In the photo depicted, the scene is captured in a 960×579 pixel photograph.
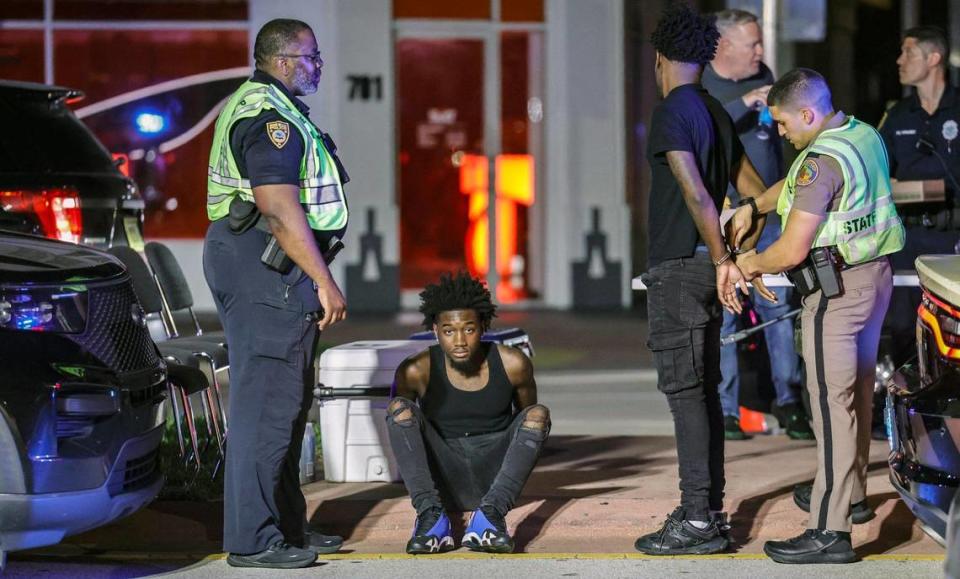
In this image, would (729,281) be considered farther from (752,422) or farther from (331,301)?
(752,422)

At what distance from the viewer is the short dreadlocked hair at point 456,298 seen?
6918 mm

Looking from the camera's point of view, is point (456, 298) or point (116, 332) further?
point (456, 298)

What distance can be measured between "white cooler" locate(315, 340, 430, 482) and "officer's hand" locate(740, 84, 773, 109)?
2.18 m

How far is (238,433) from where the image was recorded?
628 centimetres

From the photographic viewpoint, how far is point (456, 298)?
691cm

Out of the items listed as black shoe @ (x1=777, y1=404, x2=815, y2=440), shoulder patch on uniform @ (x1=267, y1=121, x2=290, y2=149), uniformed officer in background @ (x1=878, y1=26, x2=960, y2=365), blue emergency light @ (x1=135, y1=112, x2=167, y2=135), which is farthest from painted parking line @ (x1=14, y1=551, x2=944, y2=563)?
blue emergency light @ (x1=135, y1=112, x2=167, y2=135)

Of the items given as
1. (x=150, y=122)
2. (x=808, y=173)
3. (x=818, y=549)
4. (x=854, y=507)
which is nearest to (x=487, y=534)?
(x=818, y=549)

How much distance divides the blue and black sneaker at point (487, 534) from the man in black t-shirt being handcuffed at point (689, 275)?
592 millimetres

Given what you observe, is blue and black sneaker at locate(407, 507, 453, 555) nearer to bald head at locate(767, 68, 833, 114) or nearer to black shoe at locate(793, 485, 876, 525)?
black shoe at locate(793, 485, 876, 525)

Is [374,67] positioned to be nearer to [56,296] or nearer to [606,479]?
[606,479]

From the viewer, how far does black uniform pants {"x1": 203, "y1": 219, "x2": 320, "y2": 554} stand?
618 cm

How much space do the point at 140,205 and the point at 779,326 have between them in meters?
3.47

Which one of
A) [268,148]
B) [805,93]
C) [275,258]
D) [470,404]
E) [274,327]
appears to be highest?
[805,93]

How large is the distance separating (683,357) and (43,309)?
2.33 metres
